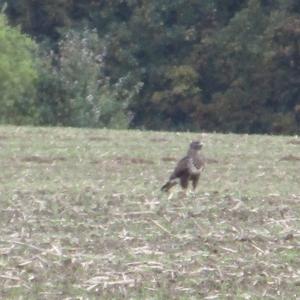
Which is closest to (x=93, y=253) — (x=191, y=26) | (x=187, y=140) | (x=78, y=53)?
(x=187, y=140)

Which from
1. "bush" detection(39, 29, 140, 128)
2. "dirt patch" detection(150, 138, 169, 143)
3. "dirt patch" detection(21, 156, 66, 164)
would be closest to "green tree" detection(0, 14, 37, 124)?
"bush" detection(39, 29, 140, 128)

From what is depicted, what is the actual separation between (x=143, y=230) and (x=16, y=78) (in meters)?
21.1

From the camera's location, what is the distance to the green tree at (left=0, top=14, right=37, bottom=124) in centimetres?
3161

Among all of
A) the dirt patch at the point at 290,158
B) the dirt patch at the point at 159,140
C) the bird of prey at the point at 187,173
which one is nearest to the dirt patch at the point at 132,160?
the dirt patch at the point at 290,158

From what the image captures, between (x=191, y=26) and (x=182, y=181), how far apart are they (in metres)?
27.2

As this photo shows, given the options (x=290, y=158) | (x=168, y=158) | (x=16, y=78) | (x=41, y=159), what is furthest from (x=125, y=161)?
(x=16, y=78)

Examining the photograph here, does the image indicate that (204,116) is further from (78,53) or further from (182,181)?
(182,181)

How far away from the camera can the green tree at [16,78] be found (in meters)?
31.6

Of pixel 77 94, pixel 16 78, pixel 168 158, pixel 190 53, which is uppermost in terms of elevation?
pixel 168 158

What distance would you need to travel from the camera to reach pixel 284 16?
37.3 m

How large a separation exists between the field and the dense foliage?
19.7 m

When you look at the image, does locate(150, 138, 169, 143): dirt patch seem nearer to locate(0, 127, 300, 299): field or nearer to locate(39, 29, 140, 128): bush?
locate(0, 127, 300, 299): field

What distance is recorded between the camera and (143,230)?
1088cm

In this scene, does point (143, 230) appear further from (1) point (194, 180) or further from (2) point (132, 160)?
(2) point (132, 160)
